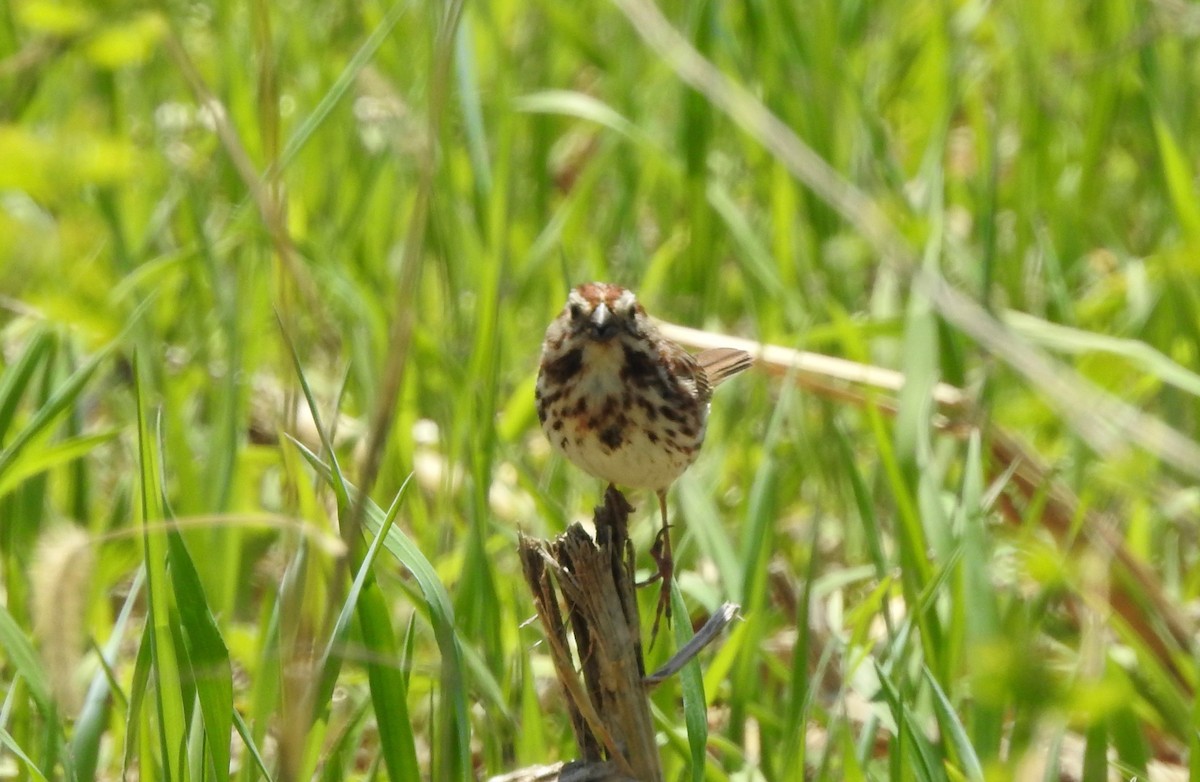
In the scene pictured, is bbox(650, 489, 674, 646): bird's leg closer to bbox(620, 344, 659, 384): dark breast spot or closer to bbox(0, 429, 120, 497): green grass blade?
bbox(620, 344, 659, 384): dark breast spot

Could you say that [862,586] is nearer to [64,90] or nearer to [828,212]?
[828,212]

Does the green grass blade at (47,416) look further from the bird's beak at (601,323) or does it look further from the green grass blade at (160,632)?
the bird's beak at (601,323)

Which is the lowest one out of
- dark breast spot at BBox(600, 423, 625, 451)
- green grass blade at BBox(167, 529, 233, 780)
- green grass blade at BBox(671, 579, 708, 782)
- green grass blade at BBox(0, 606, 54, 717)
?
green grass blade at BBox(671, 579, 708, 782)

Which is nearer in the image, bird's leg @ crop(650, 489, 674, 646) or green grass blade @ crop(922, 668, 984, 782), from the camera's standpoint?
green grass blade @ crop(922, 668, 984, 782)

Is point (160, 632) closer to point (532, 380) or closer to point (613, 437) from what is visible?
point (613, 437)

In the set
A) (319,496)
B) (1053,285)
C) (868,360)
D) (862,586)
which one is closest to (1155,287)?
(1053,285)

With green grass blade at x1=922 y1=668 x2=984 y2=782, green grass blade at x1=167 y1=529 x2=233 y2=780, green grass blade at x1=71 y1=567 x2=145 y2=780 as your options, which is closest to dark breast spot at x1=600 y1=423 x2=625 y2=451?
green grass blade at x1=922 y1=668 x2=984 y2=782

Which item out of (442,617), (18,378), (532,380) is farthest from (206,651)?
(532,380)
